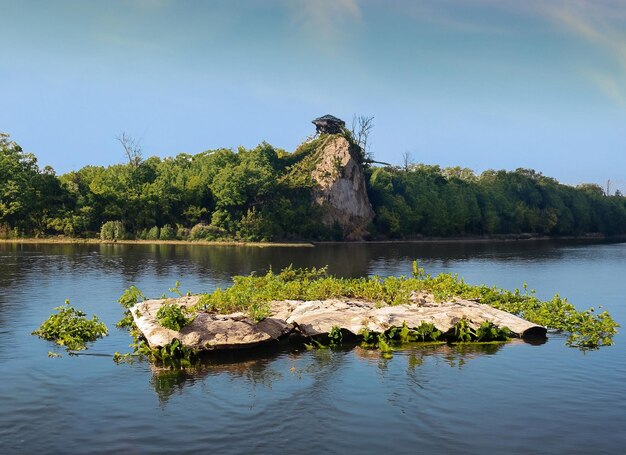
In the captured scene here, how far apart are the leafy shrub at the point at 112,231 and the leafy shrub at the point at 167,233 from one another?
6.21 meters

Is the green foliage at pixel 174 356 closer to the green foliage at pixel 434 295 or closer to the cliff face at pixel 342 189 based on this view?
the green foliage at pixel 434 295

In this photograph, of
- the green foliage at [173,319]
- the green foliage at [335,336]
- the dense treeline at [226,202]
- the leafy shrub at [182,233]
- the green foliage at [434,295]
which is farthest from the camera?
the leafy shrub at [182,233]

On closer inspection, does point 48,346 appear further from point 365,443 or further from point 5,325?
point 365,443

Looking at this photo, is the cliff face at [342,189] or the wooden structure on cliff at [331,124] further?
the wooden structure on cliff at [331,124]

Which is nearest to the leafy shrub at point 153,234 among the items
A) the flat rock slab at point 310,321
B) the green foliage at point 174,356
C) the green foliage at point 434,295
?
the green foliage at point 434,295

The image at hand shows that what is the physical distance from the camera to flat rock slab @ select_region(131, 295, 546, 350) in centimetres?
2168

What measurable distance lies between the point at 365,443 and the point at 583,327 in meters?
18.1

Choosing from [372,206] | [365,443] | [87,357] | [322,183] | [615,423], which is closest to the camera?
[365,443]

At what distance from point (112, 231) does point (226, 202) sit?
21459 mm

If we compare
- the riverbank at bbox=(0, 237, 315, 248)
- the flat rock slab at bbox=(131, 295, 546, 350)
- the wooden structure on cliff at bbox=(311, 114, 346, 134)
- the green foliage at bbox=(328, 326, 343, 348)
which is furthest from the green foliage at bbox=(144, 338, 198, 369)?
the wooden structure on cliff at bbox=(311, 114, 346, 134)

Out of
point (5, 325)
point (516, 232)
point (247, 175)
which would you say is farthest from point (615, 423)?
point (516, 232)

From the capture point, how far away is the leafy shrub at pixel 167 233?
97938 mm

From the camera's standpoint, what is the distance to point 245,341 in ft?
73.4

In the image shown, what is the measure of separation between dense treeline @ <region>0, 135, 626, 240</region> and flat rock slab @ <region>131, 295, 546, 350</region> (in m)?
74.7
